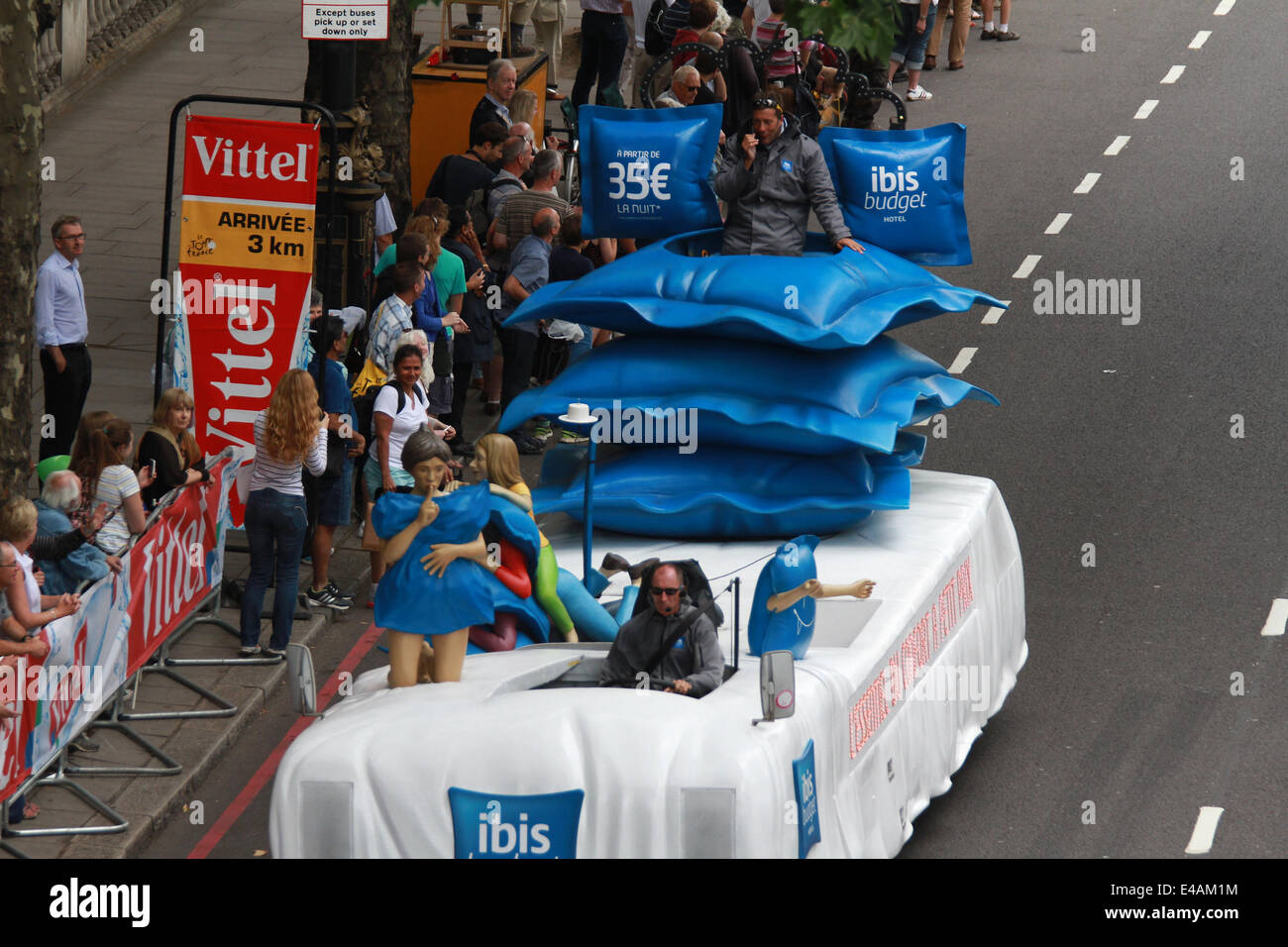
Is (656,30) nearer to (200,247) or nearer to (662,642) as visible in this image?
(200,247)

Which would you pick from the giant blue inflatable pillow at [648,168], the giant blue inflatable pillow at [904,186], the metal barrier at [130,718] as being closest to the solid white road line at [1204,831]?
the giant blue inflatable pillow at [904,186]


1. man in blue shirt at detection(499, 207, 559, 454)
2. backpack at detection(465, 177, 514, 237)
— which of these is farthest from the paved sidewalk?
backpack at detection(465, 177, 514, 237)

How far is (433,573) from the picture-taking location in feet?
28.7

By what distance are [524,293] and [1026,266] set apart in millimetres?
6632

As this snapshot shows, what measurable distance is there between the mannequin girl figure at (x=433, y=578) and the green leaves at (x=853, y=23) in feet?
25.0

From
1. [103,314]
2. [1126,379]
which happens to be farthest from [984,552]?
[103,314]

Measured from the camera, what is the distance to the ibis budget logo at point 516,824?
7805 millimetres

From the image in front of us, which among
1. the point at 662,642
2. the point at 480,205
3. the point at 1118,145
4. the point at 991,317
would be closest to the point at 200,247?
the point at 480,205

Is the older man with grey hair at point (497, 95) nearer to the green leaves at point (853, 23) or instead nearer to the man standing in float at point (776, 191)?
the green leaves at point (853, 23)

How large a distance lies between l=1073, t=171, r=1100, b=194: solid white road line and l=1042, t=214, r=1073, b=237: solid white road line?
0.90m

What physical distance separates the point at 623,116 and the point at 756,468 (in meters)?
2.52

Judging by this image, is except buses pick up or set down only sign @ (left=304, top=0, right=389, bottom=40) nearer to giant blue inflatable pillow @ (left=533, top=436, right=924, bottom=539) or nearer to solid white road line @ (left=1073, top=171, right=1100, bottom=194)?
giant blue inflatable pillow @ (left=533, top=436, right=924, bottom=539)

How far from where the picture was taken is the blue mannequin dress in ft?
28.6

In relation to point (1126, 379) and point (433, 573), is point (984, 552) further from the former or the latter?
point (1126, 379)
